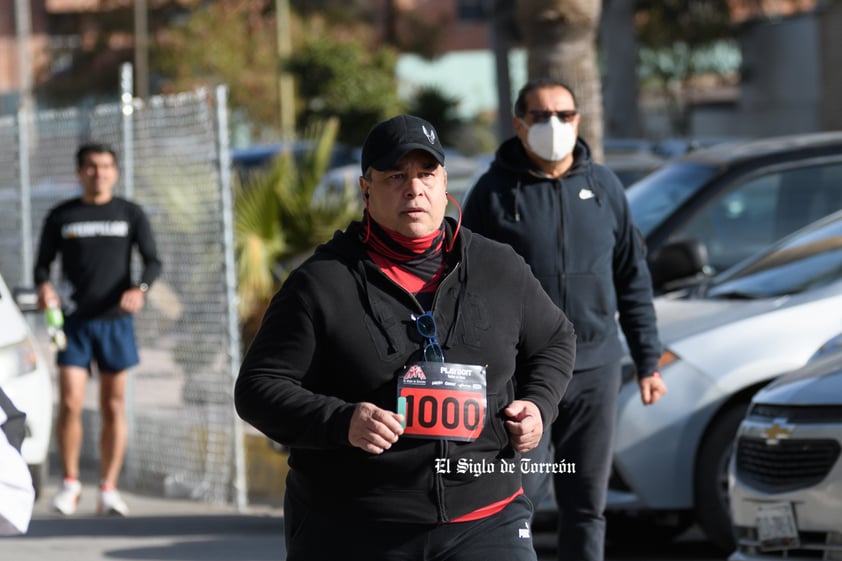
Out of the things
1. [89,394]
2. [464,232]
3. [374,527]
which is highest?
[464,232]

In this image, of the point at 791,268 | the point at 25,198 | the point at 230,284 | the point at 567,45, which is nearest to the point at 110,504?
the point at 230,284

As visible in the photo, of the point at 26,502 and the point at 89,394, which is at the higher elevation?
the point at 26,502

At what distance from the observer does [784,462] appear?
6.01 metres

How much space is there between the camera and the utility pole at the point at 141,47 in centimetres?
4991

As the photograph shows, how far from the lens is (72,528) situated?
341 inches

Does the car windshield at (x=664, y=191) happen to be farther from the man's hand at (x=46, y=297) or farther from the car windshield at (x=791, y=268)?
the man's hand at (x=46, y=297)

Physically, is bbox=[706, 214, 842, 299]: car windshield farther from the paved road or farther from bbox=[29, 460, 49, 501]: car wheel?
bbox=[29, 460, 49, 501]: car wheel

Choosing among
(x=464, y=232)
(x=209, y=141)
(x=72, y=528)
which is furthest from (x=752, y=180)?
(x=464, y=232)

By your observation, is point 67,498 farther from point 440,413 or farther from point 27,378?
point 440,413

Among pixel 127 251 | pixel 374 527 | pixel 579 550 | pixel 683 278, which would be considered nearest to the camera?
pixel 374 527

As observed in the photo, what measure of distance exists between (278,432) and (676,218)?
5.18m

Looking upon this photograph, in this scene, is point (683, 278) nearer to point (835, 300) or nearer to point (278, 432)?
point (835, 300)

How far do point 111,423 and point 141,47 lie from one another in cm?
4205

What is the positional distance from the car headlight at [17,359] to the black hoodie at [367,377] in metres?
4.86
